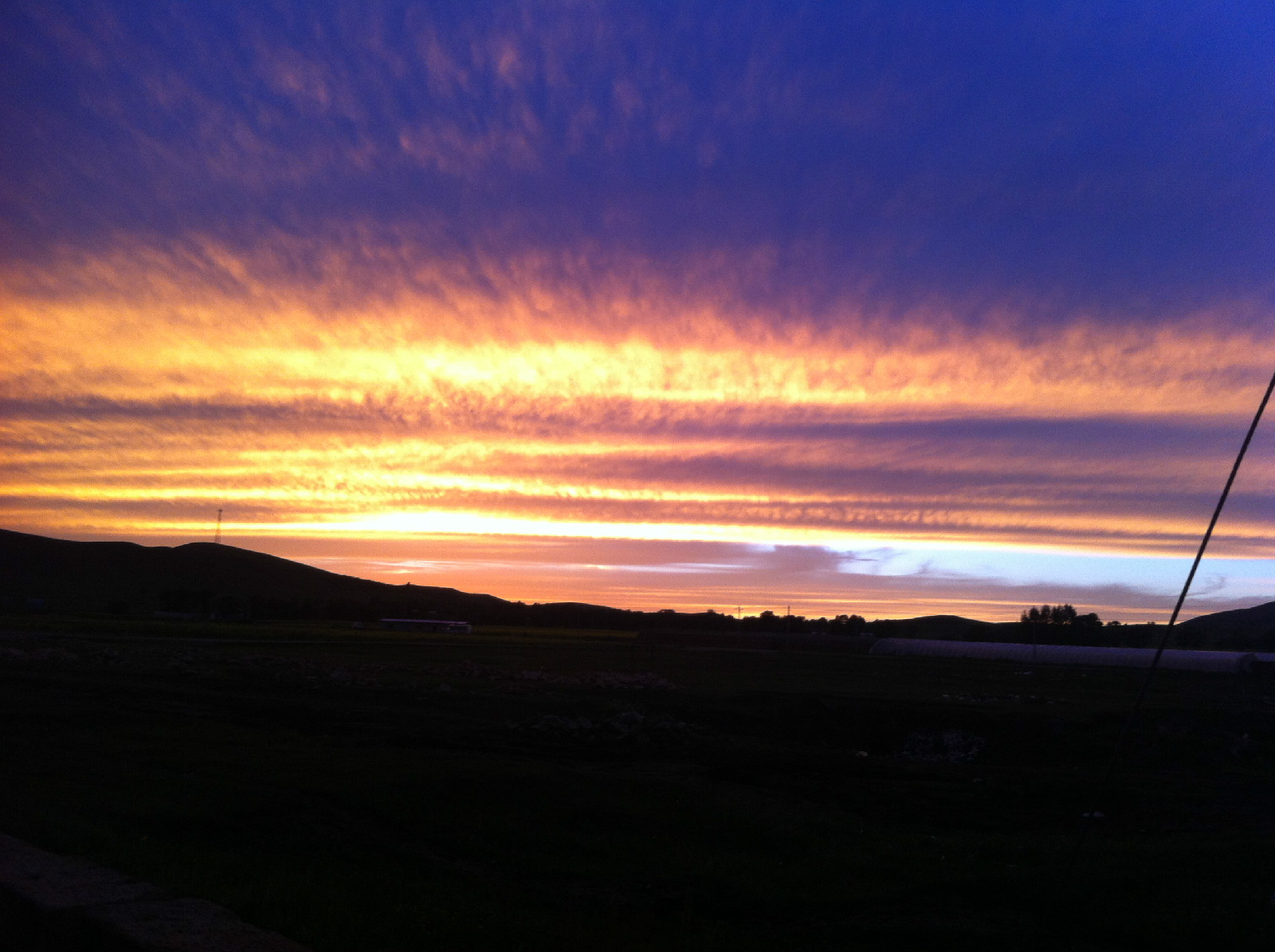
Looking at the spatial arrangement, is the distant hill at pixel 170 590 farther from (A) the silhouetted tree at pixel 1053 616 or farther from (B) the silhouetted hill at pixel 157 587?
(A) the silhouetted tree at pixel 1053 616

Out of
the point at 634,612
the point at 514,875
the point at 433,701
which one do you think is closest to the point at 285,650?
the point at 433,701

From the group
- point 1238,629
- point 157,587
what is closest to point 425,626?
point 157,587

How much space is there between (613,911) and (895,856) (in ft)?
17.0

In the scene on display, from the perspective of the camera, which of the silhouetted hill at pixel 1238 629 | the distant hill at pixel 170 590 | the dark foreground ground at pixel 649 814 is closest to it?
the dark foreground ground at pixel 649 814

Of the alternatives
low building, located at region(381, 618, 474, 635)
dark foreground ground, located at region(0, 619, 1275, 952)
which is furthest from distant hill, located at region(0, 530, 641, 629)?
dark foreground ground, located at region(0, 619, 1275, 952)

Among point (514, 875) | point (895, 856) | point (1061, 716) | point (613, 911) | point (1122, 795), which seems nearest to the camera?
point (613, 911)

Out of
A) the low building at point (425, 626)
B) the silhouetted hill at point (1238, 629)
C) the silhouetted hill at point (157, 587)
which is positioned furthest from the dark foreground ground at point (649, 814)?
the silhouetted hill at point (157, 587)

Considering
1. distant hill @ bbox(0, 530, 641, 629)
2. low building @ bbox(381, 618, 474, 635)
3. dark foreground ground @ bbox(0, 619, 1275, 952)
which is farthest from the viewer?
distant hill @ bbox(0, 530, 641, 629)

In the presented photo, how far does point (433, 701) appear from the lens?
32875 millimetres

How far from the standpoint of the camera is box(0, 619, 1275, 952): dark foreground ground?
30.9 ft

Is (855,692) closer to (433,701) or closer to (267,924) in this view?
(433,701)

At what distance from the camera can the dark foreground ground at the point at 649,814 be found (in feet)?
30.9

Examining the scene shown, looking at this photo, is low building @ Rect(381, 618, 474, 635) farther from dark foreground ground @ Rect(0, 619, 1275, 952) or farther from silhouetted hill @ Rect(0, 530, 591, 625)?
dark foreground ground @ Rect(0, 619, 1275, 952)

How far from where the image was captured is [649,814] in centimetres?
1530
